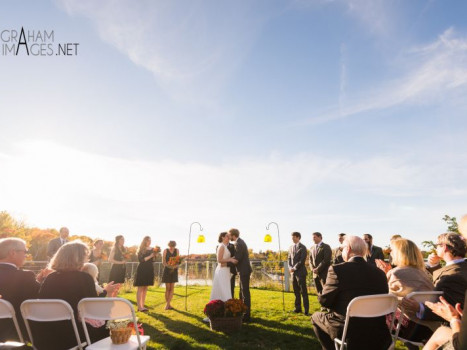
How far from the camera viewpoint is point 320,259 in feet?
26.7

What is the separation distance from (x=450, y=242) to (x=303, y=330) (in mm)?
3739

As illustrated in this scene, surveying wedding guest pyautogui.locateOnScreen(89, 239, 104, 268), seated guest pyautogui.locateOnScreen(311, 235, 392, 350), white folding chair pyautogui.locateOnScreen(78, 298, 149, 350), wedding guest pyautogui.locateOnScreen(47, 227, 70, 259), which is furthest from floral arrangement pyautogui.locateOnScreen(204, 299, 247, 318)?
wedding guest pyautogui.locateOnScreen(47, 227, 70, 259)

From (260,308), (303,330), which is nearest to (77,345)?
(303,330)

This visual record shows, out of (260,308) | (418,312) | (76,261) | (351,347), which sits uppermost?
(76,261)

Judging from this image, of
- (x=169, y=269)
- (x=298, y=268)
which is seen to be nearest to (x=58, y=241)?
(x=169, y=269)

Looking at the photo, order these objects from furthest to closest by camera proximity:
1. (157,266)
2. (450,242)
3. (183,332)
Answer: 1. (157,266)
2. (183,332)
3. (450,242)

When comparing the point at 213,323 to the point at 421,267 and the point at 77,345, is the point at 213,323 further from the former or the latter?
the point at 421,267

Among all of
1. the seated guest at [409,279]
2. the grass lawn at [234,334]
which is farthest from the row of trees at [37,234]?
the seated guest at [409,279]

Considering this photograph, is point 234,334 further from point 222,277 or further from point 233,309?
point 222,277

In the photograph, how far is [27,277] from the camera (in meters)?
3.56

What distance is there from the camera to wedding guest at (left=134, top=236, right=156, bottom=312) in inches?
320

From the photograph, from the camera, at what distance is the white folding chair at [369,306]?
9.51 ft

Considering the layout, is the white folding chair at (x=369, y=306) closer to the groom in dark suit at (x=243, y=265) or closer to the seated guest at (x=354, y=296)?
the seated guest at (x=354, y=296)

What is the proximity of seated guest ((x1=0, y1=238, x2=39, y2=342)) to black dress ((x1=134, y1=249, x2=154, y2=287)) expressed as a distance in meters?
4.64
